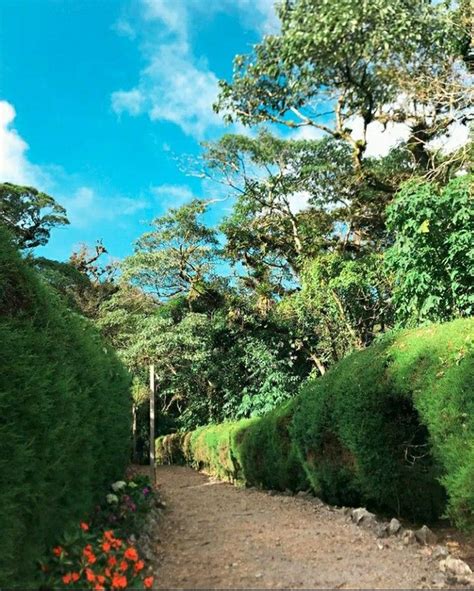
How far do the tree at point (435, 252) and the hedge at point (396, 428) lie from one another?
9.85 feet

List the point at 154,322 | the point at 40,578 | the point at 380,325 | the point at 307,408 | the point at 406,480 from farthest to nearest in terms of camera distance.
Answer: the point at 154,322, the point at 380,325, the point at 307,408, the point at 406,480, the point at 40,578

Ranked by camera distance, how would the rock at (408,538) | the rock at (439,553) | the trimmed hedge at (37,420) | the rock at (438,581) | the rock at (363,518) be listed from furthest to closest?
1. the rock at (363,518)
2. the rock at (408,538)
3. the rock at (439,553)
4. the rock at (438,581)
5. the trimmed hedge at (37,420)

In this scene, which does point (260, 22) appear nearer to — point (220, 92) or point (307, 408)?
point (220, 92)

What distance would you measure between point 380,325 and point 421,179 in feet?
26.8

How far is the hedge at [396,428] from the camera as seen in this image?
185 inches

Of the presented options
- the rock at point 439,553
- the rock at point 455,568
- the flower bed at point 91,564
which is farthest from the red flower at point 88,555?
the rock at point 439,553

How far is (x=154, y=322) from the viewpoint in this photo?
2066cm

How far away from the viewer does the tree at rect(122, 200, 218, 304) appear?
2184 centimetres

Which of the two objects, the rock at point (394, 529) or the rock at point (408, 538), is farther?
the rock at point (394, 529)

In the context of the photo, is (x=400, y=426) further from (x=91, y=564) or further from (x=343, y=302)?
(x=343, y=302)

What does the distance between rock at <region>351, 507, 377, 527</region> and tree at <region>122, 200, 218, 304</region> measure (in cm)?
1595

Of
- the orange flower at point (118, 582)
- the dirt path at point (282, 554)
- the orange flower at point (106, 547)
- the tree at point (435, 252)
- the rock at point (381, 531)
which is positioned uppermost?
the tree at point (435, 252)

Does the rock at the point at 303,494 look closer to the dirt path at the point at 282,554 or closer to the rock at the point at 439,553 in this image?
the dirt path at the point at 282,554

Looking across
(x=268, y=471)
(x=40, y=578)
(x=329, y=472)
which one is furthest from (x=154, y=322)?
(x=40, y=578)
